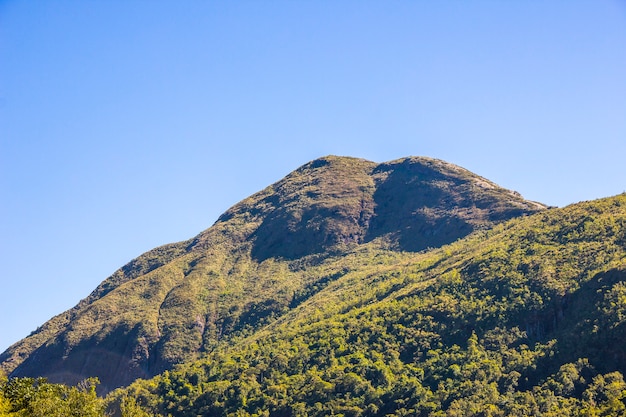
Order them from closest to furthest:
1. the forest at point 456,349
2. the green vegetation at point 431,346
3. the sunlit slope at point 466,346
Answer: the forest at point 456,349 → the green vegetation at point 431,346 → the sunlit slope at point 466,346

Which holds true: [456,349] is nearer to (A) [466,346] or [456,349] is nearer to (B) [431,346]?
(A) [466,346]

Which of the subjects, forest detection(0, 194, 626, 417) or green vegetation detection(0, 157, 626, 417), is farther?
green vegetation detection(0, 157, 626, 417)

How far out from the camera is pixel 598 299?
114938 mm

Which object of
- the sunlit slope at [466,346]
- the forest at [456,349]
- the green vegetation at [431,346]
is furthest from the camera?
the sunlit slope at [466,346]

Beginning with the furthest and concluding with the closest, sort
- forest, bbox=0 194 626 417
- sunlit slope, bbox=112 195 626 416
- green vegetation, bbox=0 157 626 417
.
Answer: sunlit slope, bbox=112 195 626 416
green vegetation, bbox=0 157 626 417
forest, bbox=0 194 626 417

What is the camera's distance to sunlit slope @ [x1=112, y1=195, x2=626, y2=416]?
107m

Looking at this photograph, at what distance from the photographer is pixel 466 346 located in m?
126

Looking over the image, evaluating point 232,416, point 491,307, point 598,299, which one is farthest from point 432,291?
point 232,416

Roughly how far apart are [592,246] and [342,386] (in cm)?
5347

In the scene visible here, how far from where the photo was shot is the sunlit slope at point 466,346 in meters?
107

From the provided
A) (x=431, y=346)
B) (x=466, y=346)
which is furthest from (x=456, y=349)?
(x=431, y=346)

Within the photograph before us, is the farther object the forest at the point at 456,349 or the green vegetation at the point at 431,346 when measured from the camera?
the green vegetation at the point at 431,346

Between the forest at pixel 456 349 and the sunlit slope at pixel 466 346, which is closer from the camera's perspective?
the forest at pixel 456 349

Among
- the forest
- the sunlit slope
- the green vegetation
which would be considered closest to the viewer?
the forest
